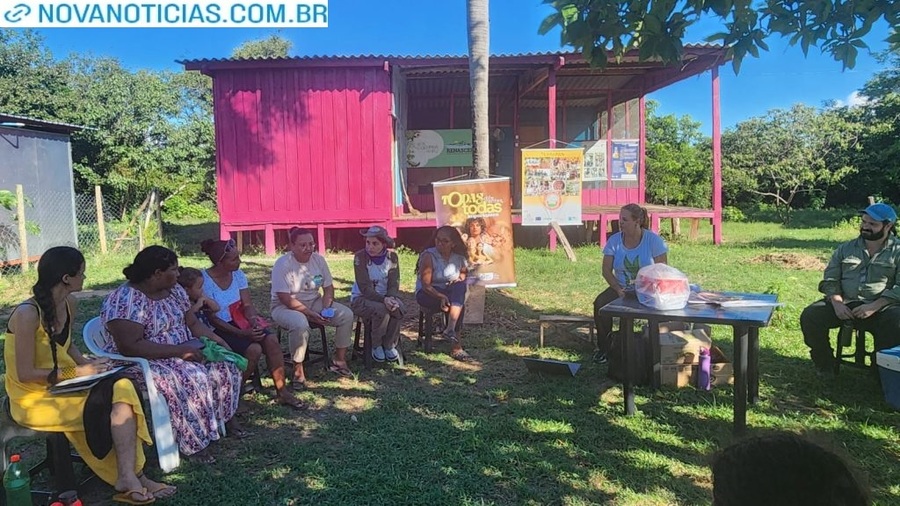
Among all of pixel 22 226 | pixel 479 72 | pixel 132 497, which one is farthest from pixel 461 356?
pixel 22 226

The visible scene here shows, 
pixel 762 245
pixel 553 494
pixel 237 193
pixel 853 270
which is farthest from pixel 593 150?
pixel 553 494

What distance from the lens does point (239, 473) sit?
3.29m

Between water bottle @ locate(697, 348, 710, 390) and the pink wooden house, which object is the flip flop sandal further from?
the pink wooden house

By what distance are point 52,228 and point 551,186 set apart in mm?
8680

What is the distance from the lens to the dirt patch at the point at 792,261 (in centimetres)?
979

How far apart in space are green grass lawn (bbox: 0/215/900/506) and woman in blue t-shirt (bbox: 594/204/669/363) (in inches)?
24.2

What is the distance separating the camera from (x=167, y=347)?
3457 millimetres

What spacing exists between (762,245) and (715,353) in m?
9.29

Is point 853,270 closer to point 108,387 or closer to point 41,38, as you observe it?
point 108,387

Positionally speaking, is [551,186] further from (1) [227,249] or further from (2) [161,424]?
(2) [161,424]

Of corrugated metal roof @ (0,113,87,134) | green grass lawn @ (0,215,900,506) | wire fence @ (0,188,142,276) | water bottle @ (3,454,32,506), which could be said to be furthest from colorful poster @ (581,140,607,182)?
water bottle @ (3,454,32,506)

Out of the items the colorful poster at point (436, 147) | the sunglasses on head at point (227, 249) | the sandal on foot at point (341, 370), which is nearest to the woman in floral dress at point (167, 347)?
the sunglasses on head at point (227, 249)

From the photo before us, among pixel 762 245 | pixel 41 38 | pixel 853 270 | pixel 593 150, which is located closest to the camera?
pixel 853 270

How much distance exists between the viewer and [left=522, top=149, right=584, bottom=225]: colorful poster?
10109 millimetres
